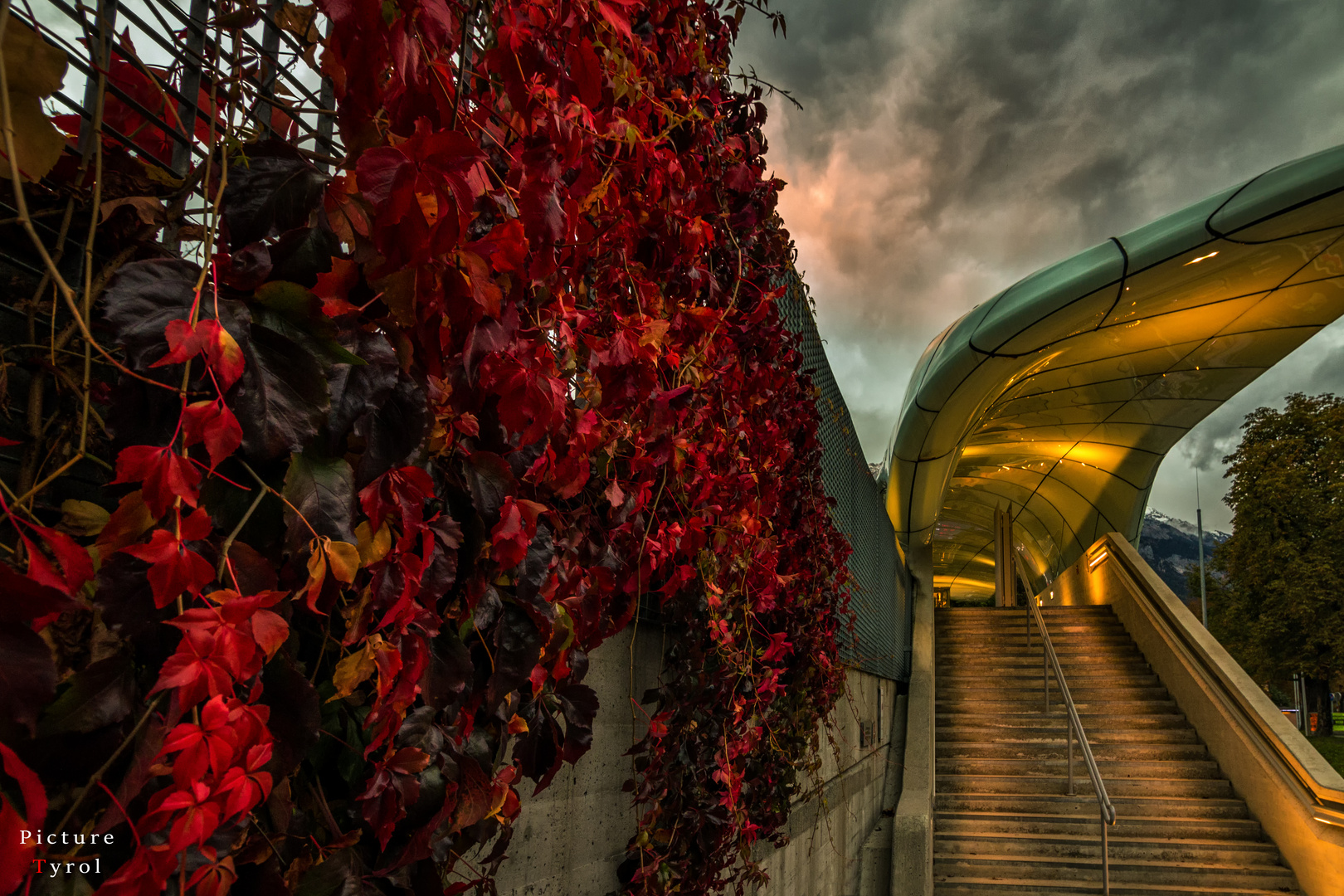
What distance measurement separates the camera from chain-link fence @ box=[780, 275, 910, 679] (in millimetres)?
5096

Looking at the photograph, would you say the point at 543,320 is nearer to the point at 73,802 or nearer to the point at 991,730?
the point at 73,802

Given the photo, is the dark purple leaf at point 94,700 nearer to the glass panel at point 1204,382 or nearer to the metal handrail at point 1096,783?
the metal handrail at point 1096,783

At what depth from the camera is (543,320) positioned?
1.46 m

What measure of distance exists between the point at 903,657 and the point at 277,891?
13.3 meters

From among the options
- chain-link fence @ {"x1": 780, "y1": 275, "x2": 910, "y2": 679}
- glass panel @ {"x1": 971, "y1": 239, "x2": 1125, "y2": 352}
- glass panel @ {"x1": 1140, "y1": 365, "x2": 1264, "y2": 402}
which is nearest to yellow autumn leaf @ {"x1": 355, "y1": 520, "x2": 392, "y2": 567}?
chain-link fence @ {"x1": 780, "y1": 275, "x2": 910, "y2": 679}

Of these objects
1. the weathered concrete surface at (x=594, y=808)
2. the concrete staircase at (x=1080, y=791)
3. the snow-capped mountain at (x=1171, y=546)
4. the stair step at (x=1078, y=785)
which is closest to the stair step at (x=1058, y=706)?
the concrete staircase at (x=1080, y=791)

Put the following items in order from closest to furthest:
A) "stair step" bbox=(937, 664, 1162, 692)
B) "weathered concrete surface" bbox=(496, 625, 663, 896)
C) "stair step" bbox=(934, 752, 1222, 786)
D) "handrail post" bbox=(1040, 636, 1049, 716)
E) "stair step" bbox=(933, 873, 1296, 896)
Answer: "weathered concrete surface" bbox=(496, 625, 663, 896) → "stair step" bbox=(933, 873, 1296, 896) → "stair step" bbox=(934, 752, 1222, 786) → "handrail post" bbox=(1040, 636, 1049, 716) → "stair step" bbox=(937, 664, 1162, 692)

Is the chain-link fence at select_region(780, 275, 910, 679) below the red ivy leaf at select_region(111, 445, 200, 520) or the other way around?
the other way around

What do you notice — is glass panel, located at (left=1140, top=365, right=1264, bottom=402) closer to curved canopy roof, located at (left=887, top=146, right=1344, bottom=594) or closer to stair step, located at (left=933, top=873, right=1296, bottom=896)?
curved canopy roof, located at (left=887, top=146, right=1344, bottom=594)

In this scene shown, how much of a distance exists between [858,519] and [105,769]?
8.21 metres

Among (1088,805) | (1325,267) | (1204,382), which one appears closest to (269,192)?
(1088,805)

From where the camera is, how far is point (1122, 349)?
35.7 feet

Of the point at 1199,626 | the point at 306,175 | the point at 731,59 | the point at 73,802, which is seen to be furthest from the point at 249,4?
the point at 1199,626

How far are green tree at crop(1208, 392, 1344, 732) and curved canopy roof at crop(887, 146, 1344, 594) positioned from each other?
28.3 ft
